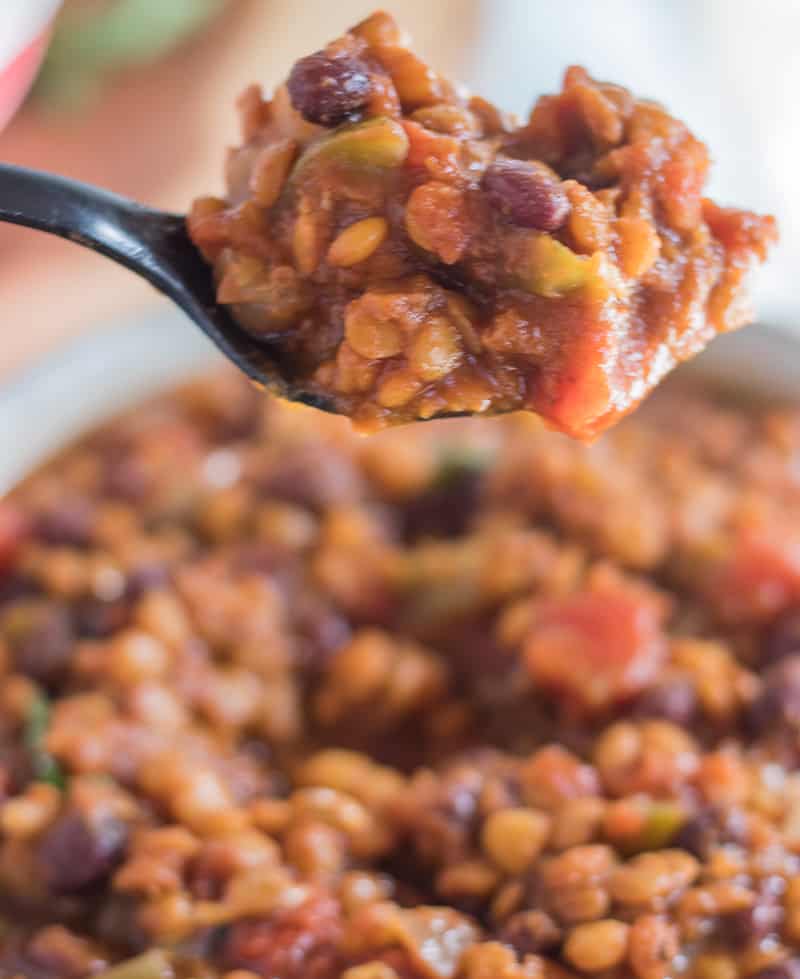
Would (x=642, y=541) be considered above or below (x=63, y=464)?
above

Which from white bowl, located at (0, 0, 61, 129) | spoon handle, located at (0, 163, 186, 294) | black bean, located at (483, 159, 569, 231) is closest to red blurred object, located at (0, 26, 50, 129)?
white bowl, located at (0, 0, 61, 129)

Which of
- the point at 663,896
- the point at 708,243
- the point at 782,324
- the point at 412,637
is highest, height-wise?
the point at 782,324

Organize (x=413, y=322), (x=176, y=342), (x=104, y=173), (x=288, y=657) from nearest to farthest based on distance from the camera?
(x=413, y=322) → (x=288, y=657) → (x=176, y=342) → (x=104, y=173)

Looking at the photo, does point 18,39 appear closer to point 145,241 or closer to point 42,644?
point 145,241

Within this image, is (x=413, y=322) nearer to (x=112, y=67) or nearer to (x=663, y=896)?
(x=663, y=896)

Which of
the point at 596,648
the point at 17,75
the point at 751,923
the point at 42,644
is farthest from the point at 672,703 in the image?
the point at 17,75

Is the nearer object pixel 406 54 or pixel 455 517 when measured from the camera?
pixel 406 54

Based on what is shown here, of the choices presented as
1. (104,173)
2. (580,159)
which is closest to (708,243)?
(580,159)
